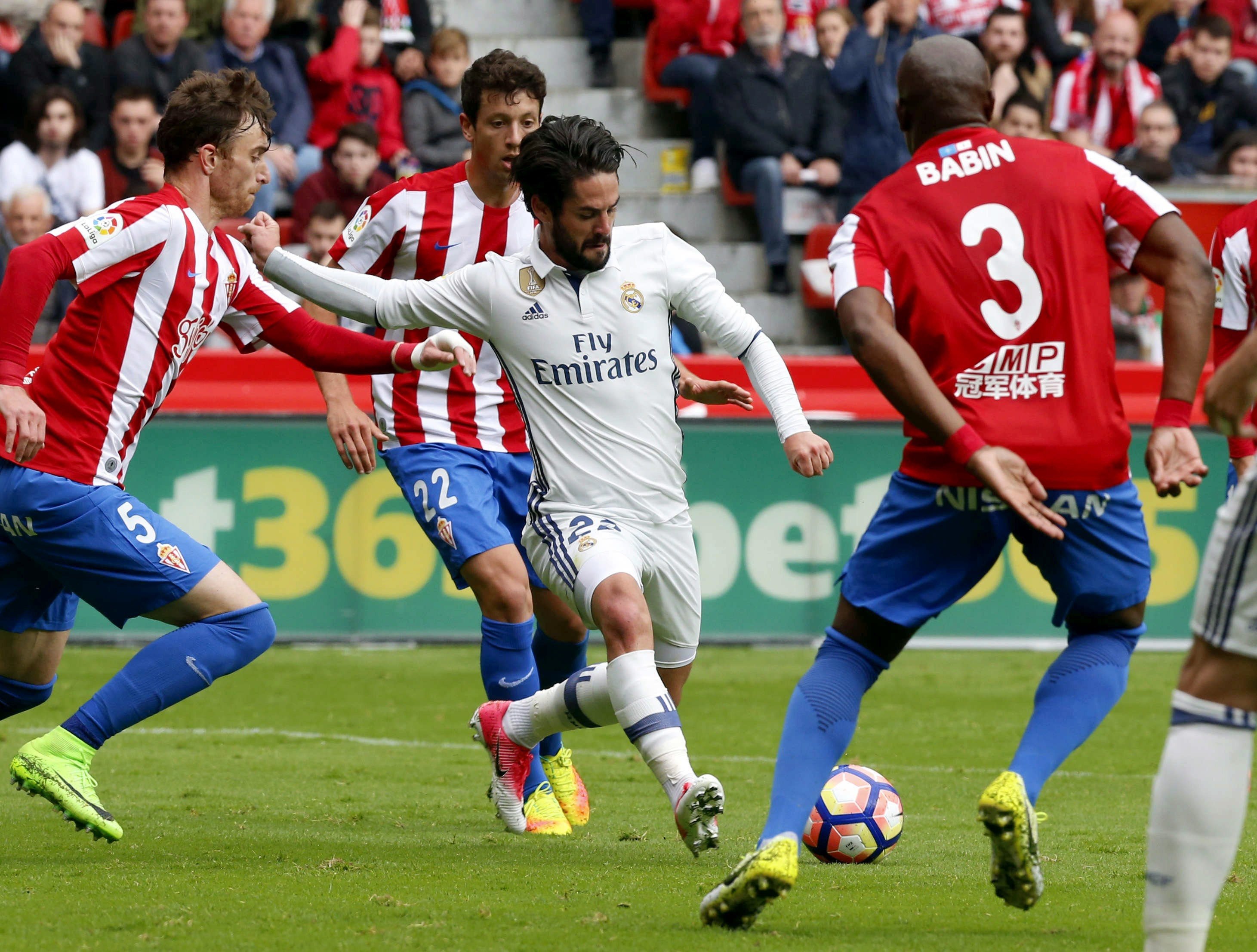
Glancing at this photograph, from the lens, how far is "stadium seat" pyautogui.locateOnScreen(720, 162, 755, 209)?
15547mm

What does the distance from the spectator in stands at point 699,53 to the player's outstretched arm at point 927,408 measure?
11.7m

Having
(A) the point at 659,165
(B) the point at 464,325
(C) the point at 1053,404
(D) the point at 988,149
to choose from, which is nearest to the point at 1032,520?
(C) the point at 1053,404

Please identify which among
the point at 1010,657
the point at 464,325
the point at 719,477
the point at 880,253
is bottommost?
the point at 1010,657

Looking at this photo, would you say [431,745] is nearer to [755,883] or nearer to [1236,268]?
[1236,268]

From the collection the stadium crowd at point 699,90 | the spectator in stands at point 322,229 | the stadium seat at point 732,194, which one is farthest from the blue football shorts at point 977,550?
the stadium seat at point 732,194

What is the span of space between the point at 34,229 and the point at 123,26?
12.6 ft

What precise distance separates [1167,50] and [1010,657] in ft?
26.2

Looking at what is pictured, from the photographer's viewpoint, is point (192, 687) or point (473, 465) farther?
point (473, 465)

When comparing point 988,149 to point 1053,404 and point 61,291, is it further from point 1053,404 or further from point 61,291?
Result: point 61,291

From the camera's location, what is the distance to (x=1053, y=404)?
4.31 meters

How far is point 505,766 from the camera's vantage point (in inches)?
235

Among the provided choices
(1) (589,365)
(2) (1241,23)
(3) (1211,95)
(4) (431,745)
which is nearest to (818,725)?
(1) (589,365)

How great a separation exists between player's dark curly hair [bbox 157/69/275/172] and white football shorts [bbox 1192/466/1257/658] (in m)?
3.39

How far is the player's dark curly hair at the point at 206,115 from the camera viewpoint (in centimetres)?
544
